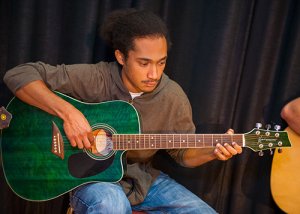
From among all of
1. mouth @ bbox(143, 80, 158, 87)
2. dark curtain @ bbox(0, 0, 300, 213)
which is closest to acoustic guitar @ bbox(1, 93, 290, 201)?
mouth @ bbox(143, 80, 158, 87)

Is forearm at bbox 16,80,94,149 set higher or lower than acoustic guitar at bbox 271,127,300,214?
higher

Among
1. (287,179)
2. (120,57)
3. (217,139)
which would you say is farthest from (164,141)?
(287,179)

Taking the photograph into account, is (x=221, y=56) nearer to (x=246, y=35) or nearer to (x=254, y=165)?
(x=246, y=35)

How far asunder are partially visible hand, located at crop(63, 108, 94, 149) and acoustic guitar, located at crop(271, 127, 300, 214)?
1.03 meters

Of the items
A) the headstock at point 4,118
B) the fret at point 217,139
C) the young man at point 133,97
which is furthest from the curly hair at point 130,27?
the headstock at point 4,118

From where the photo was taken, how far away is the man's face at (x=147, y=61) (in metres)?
1.89

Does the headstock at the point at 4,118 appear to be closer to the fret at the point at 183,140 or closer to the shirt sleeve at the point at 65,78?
the shirt sleeve at the point at 65,78

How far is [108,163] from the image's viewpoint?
1885mm

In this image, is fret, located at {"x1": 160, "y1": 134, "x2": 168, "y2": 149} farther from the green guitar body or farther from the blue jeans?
the blue jeans

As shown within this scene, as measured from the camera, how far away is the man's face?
6.21 ft

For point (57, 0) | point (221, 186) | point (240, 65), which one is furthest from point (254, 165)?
point (57, 0)

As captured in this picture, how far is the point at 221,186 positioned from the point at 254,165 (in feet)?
0.79

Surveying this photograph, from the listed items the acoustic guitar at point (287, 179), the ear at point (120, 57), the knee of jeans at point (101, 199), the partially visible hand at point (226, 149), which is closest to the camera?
the knee of jeans at point (101, 199)

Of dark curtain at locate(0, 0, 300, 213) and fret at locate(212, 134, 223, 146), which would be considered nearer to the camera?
fret at locate(212, 134, 223, 146)
